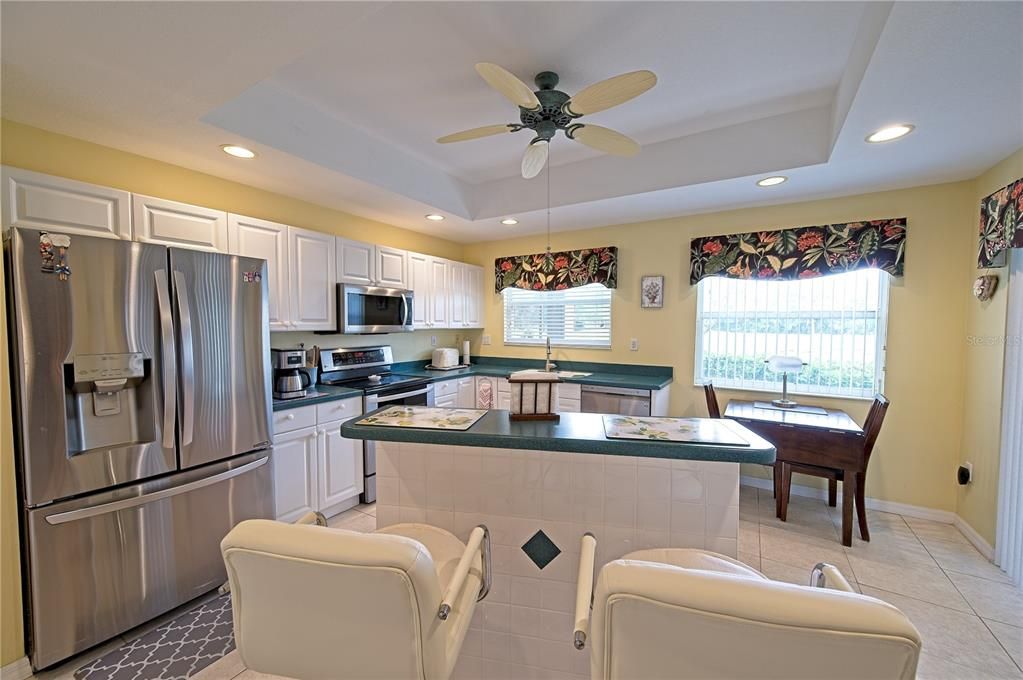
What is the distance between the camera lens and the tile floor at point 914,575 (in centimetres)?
170

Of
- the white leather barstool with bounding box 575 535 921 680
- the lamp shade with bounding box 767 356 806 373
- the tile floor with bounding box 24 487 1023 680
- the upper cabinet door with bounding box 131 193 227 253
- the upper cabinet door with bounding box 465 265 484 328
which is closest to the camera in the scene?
the white leather barstool with bounding box 575 535 921 680

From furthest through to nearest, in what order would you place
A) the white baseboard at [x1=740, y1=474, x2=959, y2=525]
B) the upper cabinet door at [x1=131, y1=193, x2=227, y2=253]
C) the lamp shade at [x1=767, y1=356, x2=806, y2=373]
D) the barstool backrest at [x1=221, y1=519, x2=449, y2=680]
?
the lamp shade at [x1=767, y1=356, x2=806, y2=373], the white baseboard at [x1=740, y1=474, x2=959, y2=525], the upper cabinet door at [x1=131, y1=193, x2=227, y2=253], the barstool backrest at [x1=221, y1=519, x2=449, y2=680]

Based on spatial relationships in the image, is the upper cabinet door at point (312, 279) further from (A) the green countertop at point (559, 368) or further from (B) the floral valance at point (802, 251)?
(B) the floral valance at point (802, 251)

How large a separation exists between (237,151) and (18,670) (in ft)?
8.50

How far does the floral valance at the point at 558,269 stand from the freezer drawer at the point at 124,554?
10.3ft

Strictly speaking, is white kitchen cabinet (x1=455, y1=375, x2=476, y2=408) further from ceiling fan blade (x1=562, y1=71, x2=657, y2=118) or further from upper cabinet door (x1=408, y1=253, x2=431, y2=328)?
ceiling fan blade (x1=562, y1=71, x2=657, y2=118)

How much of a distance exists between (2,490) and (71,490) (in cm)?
24

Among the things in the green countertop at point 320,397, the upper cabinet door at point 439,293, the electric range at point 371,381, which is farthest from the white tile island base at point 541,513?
the upper cabinet door at point 439,293

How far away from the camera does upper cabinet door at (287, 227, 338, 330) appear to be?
2.86 meters

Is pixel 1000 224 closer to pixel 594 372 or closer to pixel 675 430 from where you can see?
pixel 675 430

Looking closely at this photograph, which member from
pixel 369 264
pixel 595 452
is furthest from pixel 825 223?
pixel 369 264

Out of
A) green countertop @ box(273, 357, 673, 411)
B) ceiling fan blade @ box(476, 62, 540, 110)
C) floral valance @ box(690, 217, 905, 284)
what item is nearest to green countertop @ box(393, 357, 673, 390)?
green countertop @ box(273, 357, 673, 411)

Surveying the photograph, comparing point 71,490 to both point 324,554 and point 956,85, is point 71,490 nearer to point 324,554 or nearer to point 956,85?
point 324,554

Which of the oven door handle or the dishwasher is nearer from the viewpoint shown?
the oven door handle
